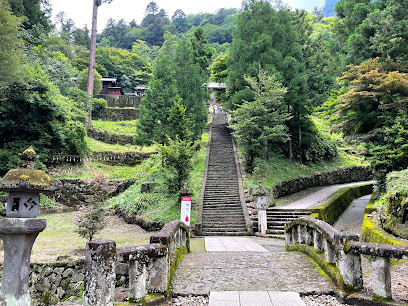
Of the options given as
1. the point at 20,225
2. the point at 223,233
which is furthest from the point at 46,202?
the point at 20,225

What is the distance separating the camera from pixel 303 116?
74.7 feet

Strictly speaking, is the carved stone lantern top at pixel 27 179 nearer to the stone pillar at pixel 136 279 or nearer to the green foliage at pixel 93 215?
the stone pillar at pixel 136 279

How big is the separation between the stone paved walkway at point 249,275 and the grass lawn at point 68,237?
13.8ft

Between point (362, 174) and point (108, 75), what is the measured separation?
142ft

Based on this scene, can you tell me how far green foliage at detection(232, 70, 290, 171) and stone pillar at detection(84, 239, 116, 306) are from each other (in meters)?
14.7

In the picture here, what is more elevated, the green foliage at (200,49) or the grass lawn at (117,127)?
the green foliage at (200,49)

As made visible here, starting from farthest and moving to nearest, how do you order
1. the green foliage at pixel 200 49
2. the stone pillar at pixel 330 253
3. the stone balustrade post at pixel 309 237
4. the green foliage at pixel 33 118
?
the green foliage at pixel 200 49 → the green foliage at pixel 33 118 → the stone balustrade post at pixel 309 237 → the stone pillar at pixel 330 253

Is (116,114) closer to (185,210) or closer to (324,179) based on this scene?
(324,179)

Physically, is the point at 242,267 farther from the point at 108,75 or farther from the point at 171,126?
the point at 108,75

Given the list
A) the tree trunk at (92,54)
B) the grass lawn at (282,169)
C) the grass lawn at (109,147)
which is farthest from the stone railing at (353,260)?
the tree trunk at (92,54)

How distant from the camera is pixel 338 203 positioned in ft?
52.2

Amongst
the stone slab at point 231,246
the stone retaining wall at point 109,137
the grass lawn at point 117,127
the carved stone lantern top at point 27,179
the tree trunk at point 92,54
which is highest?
the tree trunk at point 92,54

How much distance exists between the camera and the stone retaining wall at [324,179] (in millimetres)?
18673

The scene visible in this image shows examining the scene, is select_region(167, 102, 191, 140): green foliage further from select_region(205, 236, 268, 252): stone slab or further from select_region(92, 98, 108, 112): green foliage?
select_region(92, 98, 108, 112): green foliage
